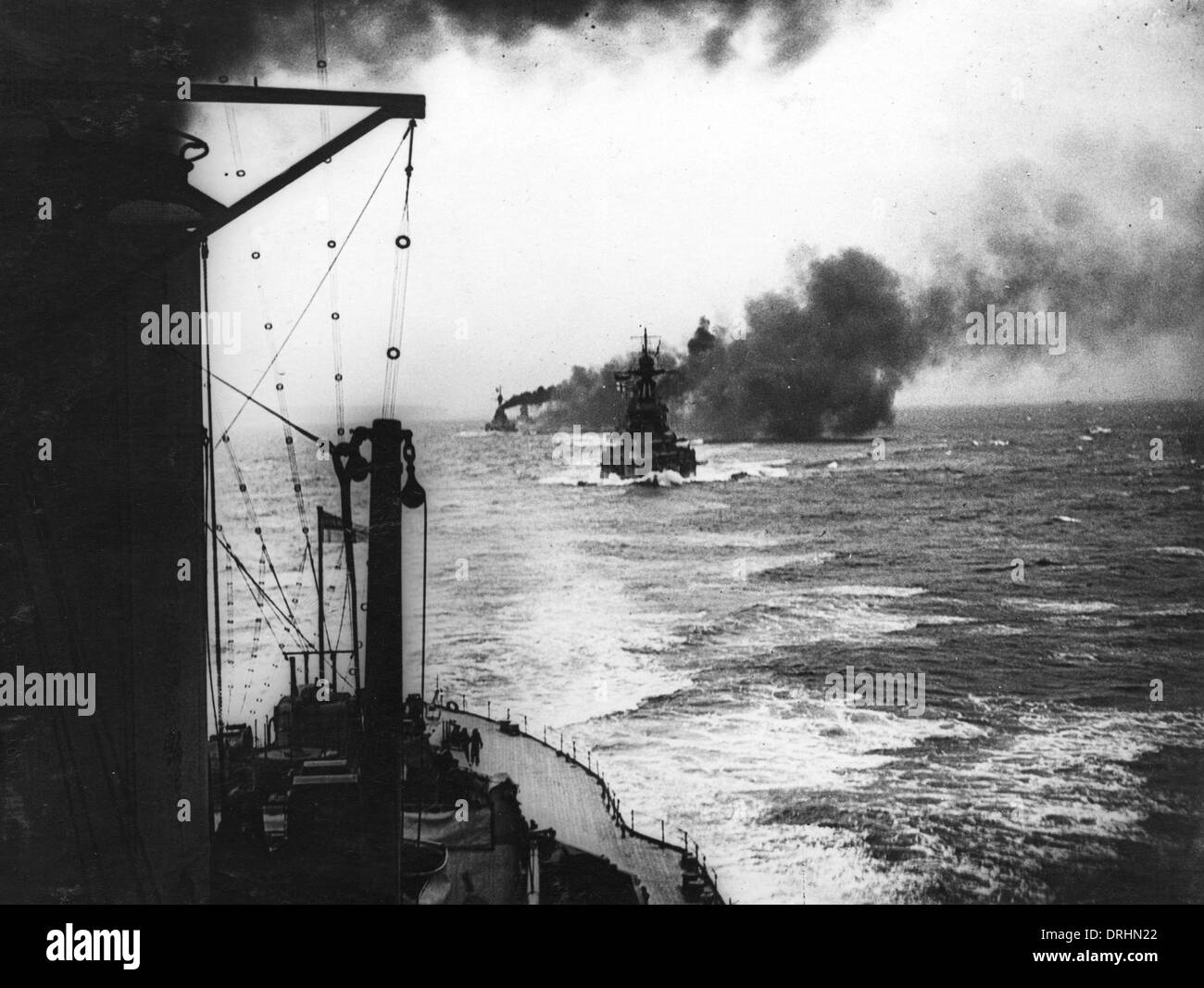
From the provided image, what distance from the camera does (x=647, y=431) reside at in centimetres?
554

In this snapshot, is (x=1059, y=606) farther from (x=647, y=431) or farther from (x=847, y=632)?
(x=647, y=431)

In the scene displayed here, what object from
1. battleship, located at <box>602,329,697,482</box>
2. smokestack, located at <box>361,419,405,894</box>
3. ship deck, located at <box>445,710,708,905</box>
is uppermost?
battleship, located at <box>602,329,697,482</box>

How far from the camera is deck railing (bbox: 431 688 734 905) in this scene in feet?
16.0

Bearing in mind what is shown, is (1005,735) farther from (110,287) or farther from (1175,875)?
(110,287)

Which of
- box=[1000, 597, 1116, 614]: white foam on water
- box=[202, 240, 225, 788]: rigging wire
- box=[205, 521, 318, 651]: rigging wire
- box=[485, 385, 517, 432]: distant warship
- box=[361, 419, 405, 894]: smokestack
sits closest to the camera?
box=[361, 419, 405, 894]: smokestack

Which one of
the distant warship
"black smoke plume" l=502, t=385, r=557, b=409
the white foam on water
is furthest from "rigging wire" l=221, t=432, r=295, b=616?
the white foam on water

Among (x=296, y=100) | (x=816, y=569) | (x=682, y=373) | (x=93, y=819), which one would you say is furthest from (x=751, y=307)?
(x=93, y=819)

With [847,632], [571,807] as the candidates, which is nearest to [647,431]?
[847,632]

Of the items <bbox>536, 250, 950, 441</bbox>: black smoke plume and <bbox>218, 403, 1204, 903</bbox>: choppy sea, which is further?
<bbox>536, 250, 950, 441</bbox>: black smoke plume

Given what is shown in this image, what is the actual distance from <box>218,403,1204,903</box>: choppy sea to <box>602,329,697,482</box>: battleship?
13cm

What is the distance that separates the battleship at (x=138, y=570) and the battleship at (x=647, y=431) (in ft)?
4.25

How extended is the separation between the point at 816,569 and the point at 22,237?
4.64 metres

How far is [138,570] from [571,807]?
260cm

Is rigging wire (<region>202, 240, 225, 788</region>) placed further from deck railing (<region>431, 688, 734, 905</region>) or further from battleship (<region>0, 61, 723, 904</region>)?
deck railing (<region>431, 688, 734, 905</region>)
